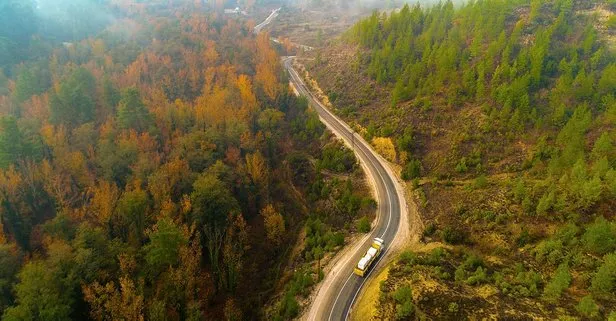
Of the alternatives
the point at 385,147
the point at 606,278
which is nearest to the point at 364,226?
the point at 385,147

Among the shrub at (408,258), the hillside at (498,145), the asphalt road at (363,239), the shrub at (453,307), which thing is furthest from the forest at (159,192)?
the shrub at (453,307)

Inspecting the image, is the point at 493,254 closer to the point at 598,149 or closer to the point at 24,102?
the point at 598,149

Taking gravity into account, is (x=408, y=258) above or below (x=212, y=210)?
below

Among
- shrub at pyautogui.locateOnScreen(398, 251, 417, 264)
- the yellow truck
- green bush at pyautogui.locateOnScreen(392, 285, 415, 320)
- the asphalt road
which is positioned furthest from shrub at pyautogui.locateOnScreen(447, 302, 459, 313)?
the yellow truck

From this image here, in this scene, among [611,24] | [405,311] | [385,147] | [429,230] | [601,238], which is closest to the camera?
[405,311]

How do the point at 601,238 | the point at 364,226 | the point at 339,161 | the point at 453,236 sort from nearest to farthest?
1. the point at 601,238
2. the point at 453,236
3. the point at 364,226
4. the point at 339,161

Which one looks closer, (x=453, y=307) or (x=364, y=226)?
(x=453, y=307)

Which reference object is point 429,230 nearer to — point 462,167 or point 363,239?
point 363,239

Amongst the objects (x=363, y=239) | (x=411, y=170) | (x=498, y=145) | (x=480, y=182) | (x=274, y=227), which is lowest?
(x=274, y=227)
